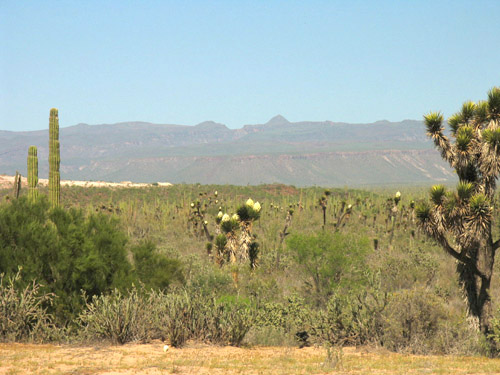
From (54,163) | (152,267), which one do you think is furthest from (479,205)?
(54,163)

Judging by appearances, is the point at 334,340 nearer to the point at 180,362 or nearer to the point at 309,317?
the point at 309,317

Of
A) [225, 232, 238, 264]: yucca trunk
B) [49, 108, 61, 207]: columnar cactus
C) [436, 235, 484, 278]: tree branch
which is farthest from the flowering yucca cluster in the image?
[436, 235, 484, 278]: tree branch

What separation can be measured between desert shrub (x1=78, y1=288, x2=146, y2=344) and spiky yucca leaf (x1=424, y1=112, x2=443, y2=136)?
28.9 feet

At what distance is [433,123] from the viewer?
51.7ft

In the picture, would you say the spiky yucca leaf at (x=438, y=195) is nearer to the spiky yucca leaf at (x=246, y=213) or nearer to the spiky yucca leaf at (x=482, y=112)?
the spiky yucca leaf at (x=482, y=112)

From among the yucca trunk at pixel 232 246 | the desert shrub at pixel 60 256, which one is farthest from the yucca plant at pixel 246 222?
the desert shrub at pixel 60 256

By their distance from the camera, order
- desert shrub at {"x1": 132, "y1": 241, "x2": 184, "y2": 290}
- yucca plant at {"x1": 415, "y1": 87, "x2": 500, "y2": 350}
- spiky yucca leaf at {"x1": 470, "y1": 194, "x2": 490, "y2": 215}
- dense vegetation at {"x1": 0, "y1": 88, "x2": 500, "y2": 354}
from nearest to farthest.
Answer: dense vegetation at {"x1": 0, "y1": 88, "x2": 500, "y2": 354} < spiky yucca leaf at {"x1": 470, "y1": 194, "x2": 490, "y2": 215} < yucca plant at {"x1": 415, "y1": 87, "x2": 500, "y2": 350} < desert shrub at {"x1": 132, "y1": 241, "x2": 184, "y2": 290}

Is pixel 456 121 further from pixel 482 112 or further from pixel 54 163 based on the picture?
pixel 54 163

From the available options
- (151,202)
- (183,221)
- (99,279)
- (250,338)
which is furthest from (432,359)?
(151,202)

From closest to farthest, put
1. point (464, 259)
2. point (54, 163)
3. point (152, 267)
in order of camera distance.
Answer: point (464, 259), point (152, 267), point (54, 163)

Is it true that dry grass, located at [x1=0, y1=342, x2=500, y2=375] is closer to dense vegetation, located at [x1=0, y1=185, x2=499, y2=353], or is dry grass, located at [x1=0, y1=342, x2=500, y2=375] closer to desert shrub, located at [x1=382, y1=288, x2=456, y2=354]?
dense vegetation, located at [x1=0, y1=185, x2=499, y2=353]

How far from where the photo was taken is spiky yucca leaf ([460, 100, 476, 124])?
15.9 meters

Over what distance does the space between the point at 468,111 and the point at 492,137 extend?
177 cm

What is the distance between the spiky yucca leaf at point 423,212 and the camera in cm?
1448
